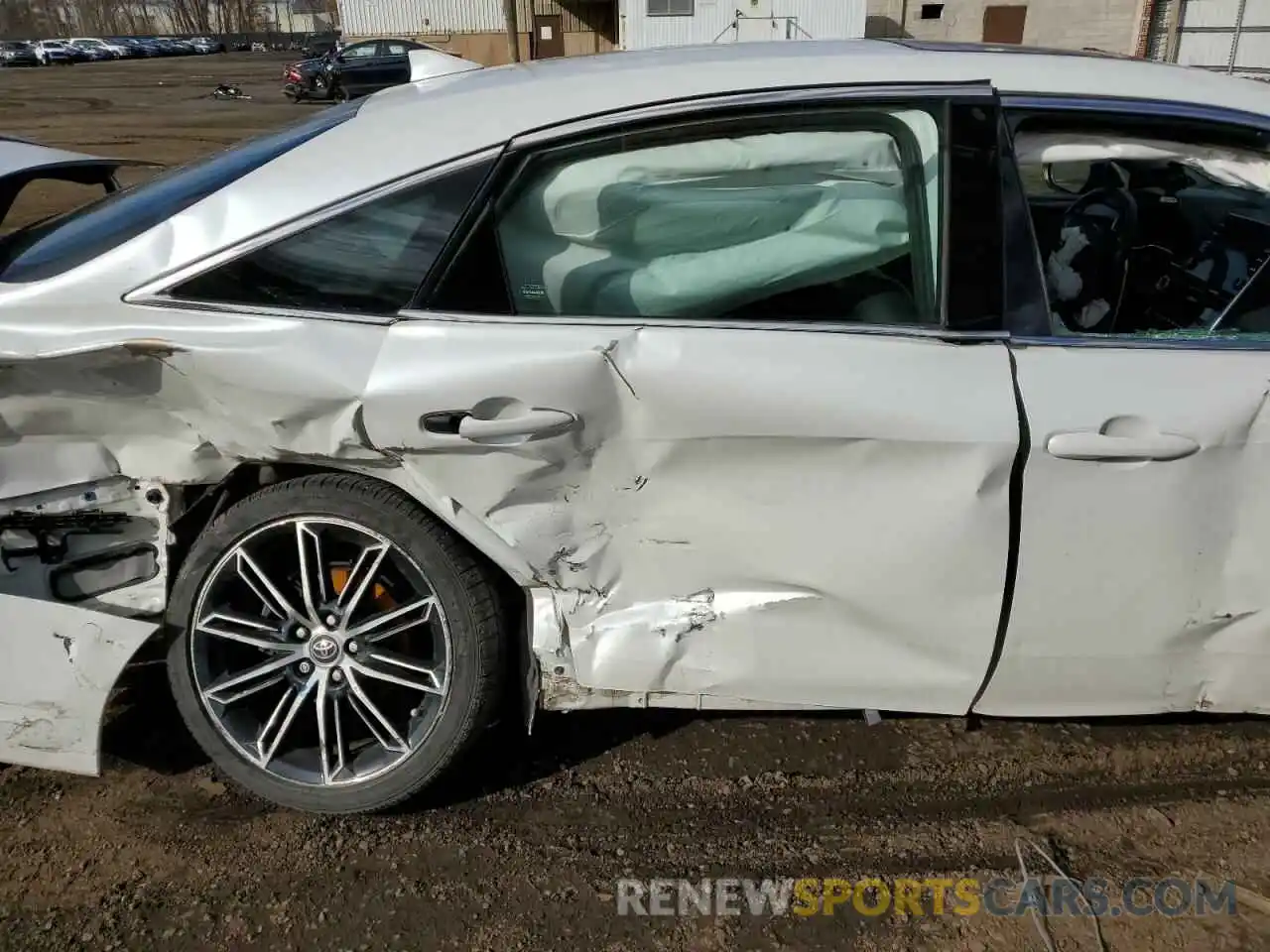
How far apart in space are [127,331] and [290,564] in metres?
0.68

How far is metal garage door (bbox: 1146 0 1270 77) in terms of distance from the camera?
20188mm

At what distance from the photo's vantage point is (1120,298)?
277 centimetres

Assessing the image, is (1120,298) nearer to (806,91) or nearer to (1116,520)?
(1116,520)

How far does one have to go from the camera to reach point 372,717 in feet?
7.89

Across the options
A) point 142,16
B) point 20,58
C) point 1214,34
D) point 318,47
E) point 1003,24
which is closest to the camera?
point 1214,34

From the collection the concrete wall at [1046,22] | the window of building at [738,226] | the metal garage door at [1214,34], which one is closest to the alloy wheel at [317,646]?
the window of building at [738,226]

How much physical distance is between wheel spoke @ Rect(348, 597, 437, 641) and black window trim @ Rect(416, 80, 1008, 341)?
0.70m

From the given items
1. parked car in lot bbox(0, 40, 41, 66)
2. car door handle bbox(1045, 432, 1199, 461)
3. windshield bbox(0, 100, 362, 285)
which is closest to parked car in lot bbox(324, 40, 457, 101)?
windshield bbox(0, 100, 362, 285)

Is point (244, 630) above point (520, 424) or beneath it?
beneath

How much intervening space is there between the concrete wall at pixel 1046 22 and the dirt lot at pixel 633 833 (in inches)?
957

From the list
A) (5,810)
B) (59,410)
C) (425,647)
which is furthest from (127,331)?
(5,810)

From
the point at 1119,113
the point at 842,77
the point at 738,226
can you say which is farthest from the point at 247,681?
the point at 1119,113

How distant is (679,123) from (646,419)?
668 millimetres

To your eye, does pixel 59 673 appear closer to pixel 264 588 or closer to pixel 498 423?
pixel 264 588
